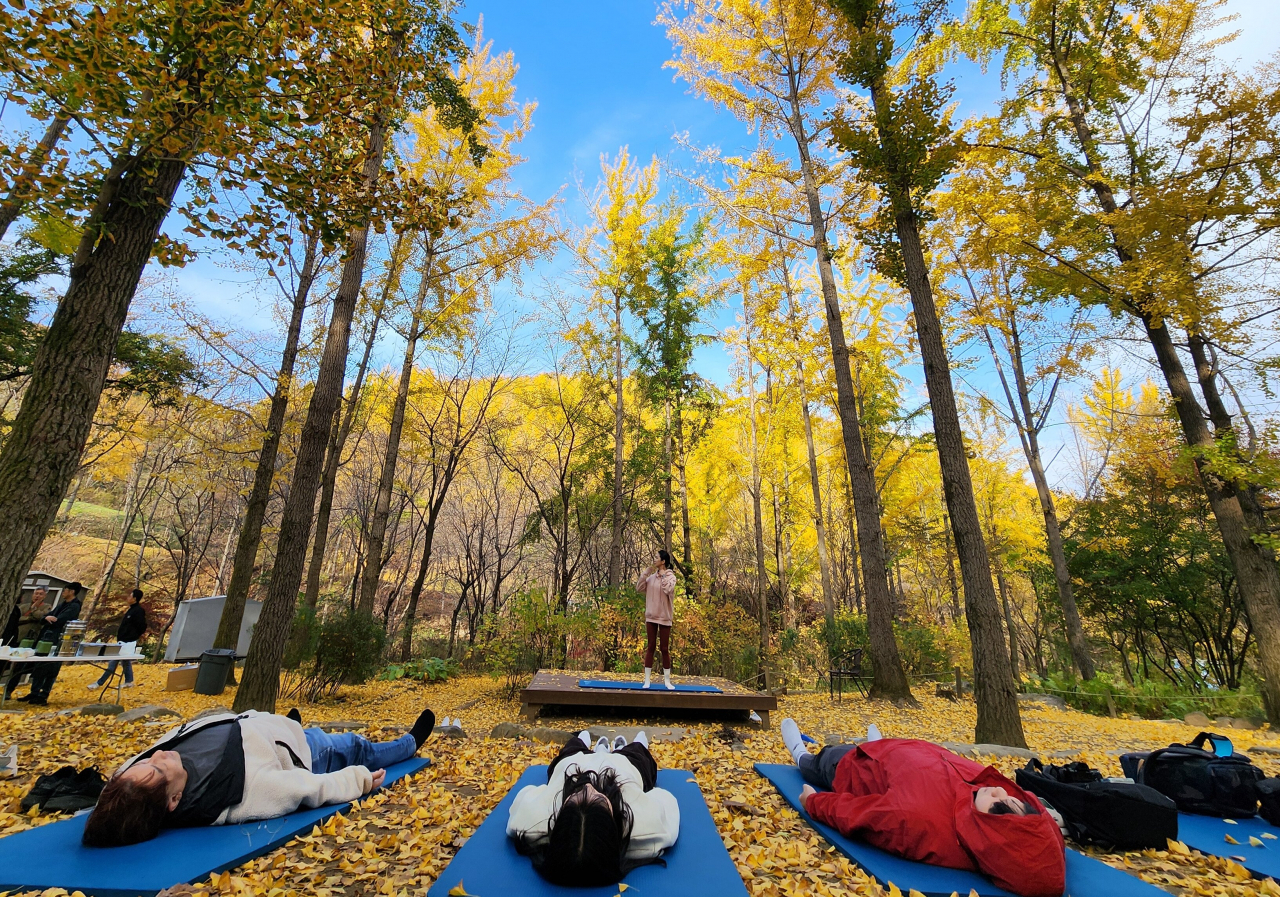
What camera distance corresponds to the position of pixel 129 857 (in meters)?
1.98

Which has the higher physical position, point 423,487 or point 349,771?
point 423,487

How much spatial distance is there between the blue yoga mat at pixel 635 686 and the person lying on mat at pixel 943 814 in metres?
3.46

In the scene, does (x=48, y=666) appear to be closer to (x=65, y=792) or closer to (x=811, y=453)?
(x=65, y=792)

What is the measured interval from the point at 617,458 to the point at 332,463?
5.46 m

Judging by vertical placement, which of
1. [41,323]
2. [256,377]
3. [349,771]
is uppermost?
[41,323]

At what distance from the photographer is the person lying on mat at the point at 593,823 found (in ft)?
6.29

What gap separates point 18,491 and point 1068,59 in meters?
13.7

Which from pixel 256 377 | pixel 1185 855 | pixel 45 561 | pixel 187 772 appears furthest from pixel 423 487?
pixel 1185 855

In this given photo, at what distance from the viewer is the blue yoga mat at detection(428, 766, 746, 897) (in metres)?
1.87

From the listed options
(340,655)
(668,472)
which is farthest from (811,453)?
(340,655)

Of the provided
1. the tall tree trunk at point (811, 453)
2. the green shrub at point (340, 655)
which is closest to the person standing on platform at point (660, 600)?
the green shrub at point (340, 655)

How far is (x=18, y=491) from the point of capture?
109 inches

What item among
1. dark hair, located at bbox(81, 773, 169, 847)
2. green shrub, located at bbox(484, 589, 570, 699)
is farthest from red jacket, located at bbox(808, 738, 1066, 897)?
green shrub, located at bbox(484, 589, 570, 699)

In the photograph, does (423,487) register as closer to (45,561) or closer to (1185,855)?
(45,561)
